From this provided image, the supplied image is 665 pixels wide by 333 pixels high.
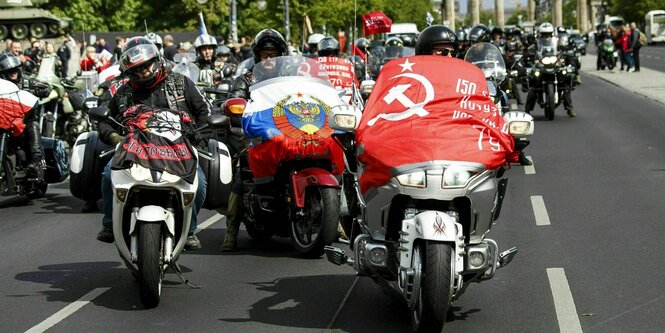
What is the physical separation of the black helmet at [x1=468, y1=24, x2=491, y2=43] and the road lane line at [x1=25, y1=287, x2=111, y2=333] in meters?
10.8

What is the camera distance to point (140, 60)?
29.4 ft

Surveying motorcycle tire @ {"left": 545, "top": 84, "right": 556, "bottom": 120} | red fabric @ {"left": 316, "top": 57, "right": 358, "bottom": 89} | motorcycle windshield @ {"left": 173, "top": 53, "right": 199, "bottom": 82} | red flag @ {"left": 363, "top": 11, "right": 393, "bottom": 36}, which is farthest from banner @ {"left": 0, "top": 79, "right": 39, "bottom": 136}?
red flag @ {"left": 363, "top": 11, "right": 393, "bottom": 36}

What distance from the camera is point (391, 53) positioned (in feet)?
90.4

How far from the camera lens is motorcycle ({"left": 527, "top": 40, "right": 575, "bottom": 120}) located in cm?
2483

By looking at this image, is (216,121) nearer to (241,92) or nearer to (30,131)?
(241,92)

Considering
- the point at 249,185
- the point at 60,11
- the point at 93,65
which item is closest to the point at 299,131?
the point at 249,185

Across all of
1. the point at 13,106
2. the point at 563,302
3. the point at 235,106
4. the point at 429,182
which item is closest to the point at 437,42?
the point at 429,182

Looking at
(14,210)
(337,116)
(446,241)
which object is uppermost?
(337,116)

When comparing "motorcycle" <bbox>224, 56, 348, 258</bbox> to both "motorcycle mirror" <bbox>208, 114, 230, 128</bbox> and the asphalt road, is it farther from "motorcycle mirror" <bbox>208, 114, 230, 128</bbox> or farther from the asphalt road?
"motorcycle mirror" <bbox>208, 114, 230, 128</bbox>

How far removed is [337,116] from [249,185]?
318 cm

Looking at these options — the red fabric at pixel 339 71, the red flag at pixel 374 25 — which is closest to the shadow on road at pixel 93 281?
the red fabric at pixel 339 71

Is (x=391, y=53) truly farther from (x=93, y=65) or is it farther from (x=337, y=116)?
(x=337, y=116)

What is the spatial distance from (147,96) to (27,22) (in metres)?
44.0

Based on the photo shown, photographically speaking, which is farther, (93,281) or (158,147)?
(93,281)
